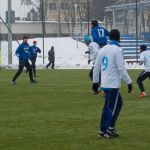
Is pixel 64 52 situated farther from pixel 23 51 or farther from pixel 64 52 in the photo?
pixel 23 51

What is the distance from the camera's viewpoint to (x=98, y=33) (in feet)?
64.6

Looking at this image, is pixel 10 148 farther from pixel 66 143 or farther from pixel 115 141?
pixel 115 141

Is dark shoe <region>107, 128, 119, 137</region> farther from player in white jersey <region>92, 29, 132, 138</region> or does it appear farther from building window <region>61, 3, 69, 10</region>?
building window <region>61, 3, 69, 10</region>

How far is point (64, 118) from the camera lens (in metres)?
14.7

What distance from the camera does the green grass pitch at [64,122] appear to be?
11.1 metres

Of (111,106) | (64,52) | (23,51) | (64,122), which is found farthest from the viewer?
(64,52)

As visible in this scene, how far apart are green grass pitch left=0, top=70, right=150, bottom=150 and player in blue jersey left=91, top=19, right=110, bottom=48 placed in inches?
69.6

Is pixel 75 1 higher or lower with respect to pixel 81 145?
higher

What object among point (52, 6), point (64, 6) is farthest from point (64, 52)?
point (52, 6)

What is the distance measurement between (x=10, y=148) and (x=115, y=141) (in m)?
1.91

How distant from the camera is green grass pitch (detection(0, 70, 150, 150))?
11.1 metres

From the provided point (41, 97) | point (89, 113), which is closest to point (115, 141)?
point (89, 113)

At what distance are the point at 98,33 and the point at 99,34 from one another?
4cm

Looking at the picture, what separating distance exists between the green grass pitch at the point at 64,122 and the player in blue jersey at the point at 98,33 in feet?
5.80
